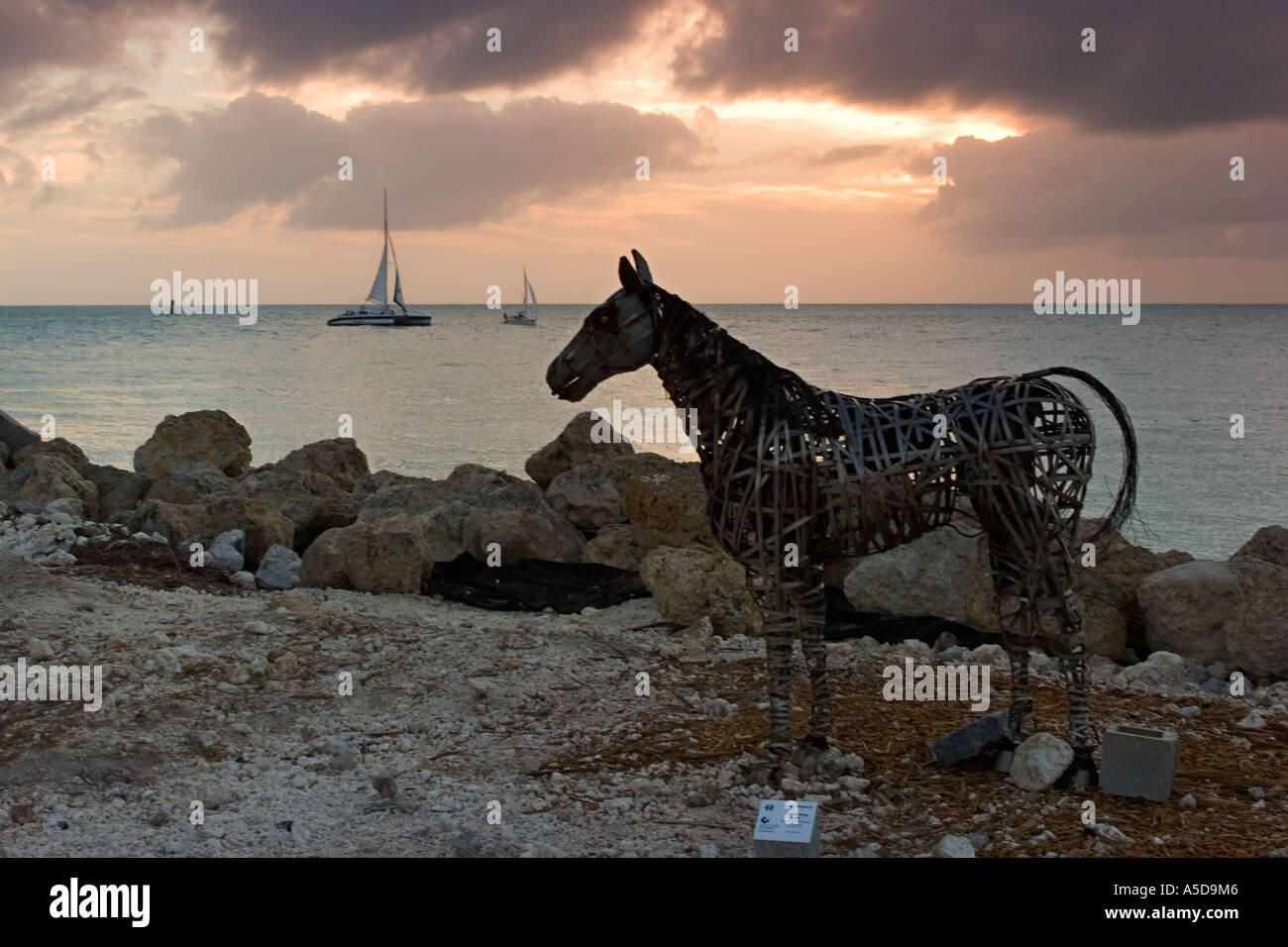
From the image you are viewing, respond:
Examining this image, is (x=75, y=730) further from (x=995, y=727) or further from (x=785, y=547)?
(x=995, y=727)

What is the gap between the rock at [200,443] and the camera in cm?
1739

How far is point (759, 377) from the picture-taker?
5938mm

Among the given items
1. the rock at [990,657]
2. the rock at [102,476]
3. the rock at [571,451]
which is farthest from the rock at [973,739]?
the rock at [102,476]

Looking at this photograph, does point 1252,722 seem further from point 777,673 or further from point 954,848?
point 777,673

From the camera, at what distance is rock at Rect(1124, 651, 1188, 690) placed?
7973 mm

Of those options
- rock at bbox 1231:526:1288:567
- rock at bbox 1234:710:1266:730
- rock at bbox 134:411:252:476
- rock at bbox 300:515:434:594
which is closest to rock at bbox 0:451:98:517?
rock at bbox 134:411:252:476

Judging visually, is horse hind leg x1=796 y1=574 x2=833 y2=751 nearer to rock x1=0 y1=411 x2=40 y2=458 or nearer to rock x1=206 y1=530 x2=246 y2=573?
rock x1=206 y1=530 x2=246 y2=573

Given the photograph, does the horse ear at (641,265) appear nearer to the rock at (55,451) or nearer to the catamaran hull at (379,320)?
the rock at (55,451)

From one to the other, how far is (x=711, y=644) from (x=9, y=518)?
8.41m

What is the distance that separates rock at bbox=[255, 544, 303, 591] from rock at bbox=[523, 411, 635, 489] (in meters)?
4.67

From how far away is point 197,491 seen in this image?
14.4 metres

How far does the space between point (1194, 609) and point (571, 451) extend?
27.6 feet

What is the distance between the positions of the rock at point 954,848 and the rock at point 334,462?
1239cm

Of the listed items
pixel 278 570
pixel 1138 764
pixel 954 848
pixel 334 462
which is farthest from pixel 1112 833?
pixel 334 462
